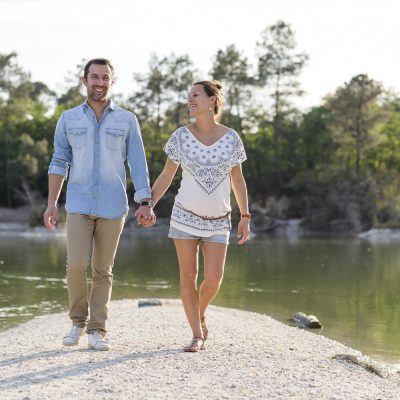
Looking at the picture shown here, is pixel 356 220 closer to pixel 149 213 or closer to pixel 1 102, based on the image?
pixel 1 102

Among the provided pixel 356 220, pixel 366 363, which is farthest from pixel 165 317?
pixel 356 220

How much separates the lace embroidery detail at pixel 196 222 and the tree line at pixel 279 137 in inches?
1858

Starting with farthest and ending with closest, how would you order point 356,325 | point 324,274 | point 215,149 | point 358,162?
point 358,162 < point 324,274 < point 356,325 < point 215,149

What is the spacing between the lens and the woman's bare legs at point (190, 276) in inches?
271

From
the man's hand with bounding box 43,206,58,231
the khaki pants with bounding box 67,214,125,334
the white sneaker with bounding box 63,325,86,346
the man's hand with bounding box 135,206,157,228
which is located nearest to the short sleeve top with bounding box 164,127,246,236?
the man's hand with bounding box 135,206,157,228

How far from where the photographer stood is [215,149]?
693cm

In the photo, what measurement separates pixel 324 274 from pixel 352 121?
120ft

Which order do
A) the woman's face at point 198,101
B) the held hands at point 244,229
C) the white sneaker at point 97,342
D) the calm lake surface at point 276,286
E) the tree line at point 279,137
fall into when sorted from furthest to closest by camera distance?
the tree line at point 279,137
the calm lake surface at point 276,286
the held hands at point 244,229
the woman's face at point 198,101
the white sneaker at point 97,342

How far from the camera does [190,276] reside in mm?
6926

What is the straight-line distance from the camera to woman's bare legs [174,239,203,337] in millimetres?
6895

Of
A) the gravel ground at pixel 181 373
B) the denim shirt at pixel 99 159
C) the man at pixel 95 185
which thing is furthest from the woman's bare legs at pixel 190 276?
the denim shirt at pixel 99 159

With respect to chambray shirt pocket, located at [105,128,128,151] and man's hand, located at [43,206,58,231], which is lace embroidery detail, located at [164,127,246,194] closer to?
chambray shirt pocket, located at [105,128,128,151]

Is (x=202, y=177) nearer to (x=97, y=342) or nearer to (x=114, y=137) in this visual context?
(x=114, y=137)

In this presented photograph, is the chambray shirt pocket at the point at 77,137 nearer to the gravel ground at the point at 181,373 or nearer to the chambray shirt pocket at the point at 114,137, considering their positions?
the chambray shirt pocket at the point at 114,137
